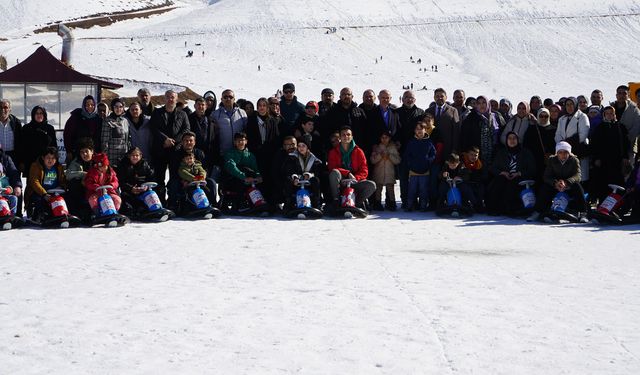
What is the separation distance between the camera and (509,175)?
10.6m

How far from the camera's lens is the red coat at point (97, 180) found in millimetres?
9344

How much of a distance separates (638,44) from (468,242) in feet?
233

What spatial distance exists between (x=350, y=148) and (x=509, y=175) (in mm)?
2077

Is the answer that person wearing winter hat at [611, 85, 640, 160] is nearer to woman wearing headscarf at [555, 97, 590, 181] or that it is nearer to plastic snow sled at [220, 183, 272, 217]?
woman wearing headscarf at [555, 97, 590, 181]

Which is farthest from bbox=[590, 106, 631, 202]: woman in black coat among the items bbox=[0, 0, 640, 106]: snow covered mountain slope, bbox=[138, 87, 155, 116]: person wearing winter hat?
bbox=[0, 0, 640, 106]: snow covered mountain slope

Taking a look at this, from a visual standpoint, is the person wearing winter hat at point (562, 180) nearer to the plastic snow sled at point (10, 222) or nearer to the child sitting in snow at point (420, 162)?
the child sitting in snow at point (420, 162)

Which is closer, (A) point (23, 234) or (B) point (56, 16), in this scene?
(A) point (23, 234)

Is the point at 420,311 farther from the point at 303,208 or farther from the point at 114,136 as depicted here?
the point at 114,136

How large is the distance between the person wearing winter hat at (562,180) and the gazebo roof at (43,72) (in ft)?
43.3

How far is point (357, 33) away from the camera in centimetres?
7712

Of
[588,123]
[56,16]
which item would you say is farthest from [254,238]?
[56,16]

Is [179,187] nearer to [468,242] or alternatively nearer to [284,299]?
[468,242]

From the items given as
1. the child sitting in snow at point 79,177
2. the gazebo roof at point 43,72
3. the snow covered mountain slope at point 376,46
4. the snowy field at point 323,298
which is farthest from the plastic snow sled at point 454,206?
the snow covered mountain slope at point 376,46

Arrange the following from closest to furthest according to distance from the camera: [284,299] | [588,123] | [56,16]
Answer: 1. [284,299]
2. [588,123]
3. [56,16]
